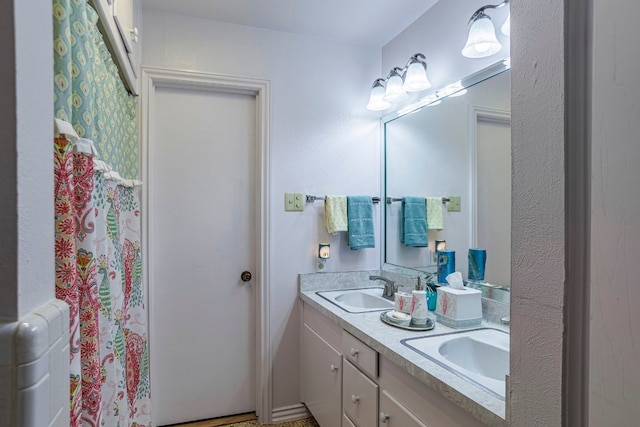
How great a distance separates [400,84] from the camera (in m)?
2.14

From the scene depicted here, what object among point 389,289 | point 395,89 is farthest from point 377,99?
point 389,289

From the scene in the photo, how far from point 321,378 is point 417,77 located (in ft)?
5.50

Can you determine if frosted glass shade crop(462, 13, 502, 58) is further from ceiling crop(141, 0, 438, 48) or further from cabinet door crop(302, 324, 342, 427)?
cabinet door crop(302, 324, 342, 427)

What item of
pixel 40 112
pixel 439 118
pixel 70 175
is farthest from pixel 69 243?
pixel 439 118

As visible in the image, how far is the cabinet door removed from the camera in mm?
1793

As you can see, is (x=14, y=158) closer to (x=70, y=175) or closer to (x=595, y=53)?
(x=70, y=175)

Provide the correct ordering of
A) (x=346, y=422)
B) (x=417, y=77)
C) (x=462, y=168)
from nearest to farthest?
(x=346, y=422) < (x=462, y=168) < (x=417, y=77)

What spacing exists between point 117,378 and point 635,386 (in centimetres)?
134

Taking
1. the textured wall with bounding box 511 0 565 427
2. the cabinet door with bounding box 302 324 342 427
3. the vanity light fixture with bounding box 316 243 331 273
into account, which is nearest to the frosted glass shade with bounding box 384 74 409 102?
the vanity light fixture with bounding box 316 243 331 273

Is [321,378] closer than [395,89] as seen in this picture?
Yes

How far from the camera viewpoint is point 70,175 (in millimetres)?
801

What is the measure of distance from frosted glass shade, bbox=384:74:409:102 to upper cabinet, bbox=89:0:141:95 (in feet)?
4.39

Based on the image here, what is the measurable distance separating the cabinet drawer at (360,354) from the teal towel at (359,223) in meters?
0.73

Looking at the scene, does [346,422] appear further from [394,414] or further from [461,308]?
[461,308]
